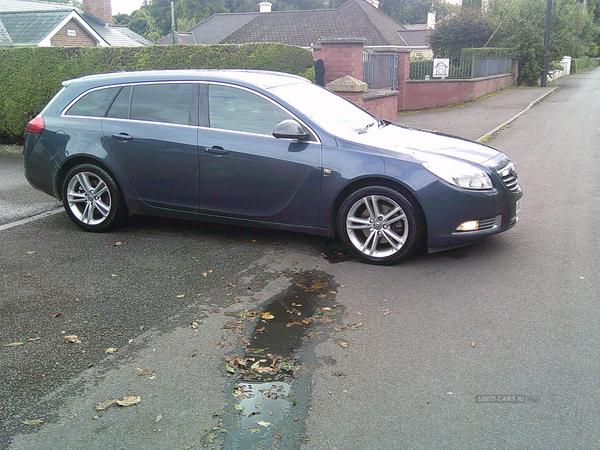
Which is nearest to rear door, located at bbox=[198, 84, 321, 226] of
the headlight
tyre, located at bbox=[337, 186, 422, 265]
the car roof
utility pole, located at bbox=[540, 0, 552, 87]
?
the car roof

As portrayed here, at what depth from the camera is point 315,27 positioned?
49469 millimetres

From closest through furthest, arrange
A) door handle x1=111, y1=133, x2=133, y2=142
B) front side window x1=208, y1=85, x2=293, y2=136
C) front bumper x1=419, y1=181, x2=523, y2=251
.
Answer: front bumper x1=419, y1=181, x2=523, y2=251
front side window x1=208, y1=85, x2=293, y2=136
door handle x1=111, y1=133, x2=133, y2=142

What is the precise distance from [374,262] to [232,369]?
7.63ft

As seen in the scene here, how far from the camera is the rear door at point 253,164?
19.6 ft

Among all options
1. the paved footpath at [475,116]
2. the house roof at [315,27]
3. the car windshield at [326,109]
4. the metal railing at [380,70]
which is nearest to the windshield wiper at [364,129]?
the car windshield at [326,109]

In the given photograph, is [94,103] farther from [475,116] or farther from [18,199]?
[475,116]

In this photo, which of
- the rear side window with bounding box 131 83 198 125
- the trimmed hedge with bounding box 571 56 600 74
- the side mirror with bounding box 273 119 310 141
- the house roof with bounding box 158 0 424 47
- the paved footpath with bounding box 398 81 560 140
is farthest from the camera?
the trimmed hedge with bounding box 571 56 600 74

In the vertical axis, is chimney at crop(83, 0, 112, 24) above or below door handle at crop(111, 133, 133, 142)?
above

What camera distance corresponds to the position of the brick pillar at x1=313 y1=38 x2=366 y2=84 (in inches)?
536

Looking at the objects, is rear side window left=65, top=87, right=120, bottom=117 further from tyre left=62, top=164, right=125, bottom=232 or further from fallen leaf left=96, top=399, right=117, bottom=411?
fallen leaf left=96, top=399, right=117, bottom=411

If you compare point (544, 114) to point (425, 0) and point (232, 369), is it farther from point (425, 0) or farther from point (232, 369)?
point (425, 0)

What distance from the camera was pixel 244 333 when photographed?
438 centimetres

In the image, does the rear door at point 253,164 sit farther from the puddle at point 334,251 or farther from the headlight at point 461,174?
the headlight at point 461,174

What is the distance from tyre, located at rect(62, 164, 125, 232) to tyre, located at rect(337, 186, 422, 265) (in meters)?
2.58
